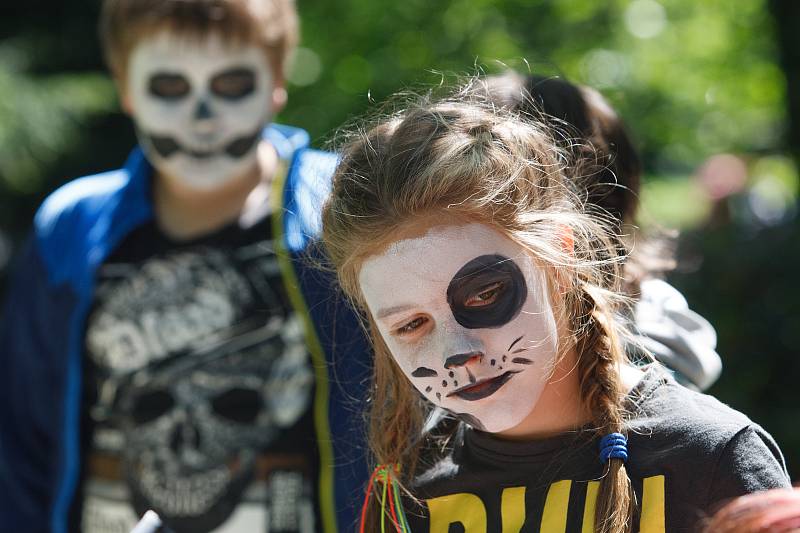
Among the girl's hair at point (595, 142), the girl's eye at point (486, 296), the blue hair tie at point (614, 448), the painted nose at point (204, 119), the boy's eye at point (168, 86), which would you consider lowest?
the painted nose at point (204, 119)

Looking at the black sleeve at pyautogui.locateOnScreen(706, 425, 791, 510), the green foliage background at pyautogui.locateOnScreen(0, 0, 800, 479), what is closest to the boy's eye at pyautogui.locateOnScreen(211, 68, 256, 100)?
the green foliage background at pyautogui.locateOnScreen(0, 0, 800, 479)

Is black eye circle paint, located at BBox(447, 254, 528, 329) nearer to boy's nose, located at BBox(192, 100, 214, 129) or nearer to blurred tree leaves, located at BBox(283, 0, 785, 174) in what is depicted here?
boy's nose, located at BBox(192, 100, 214, 129)

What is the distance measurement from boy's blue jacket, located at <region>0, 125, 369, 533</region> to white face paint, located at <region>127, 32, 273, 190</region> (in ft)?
0.47

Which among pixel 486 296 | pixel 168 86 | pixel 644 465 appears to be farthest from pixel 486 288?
pixel 168 86

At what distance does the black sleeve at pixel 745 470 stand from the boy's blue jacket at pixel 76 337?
3.05ft

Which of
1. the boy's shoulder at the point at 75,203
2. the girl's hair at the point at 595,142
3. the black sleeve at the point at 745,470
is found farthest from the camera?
the boy's shoulder at the point at 75,203

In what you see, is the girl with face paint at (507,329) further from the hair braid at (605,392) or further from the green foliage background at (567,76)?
the green foliage background at (567,76)

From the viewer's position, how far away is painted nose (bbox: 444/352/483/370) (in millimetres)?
1546

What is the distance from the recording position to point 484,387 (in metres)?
1.56

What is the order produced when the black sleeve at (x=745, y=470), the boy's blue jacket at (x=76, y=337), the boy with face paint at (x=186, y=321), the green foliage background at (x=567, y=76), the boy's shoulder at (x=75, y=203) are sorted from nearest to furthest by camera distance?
the black sleeve at (x=745, y=470), the boy's blue jacket at (x=76, y=337), the boy with face paint at (x=186, y=321), the boy's shoulder at (x=75, y=203), the green foliage background at (x=567, y=76)

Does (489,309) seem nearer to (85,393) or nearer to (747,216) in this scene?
(85,393)

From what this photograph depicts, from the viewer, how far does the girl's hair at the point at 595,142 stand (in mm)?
1838

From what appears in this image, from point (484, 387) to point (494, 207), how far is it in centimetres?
28

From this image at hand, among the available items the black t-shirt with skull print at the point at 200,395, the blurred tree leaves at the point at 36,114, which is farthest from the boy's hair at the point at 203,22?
the blurred tree leaves at the point at 36,114
